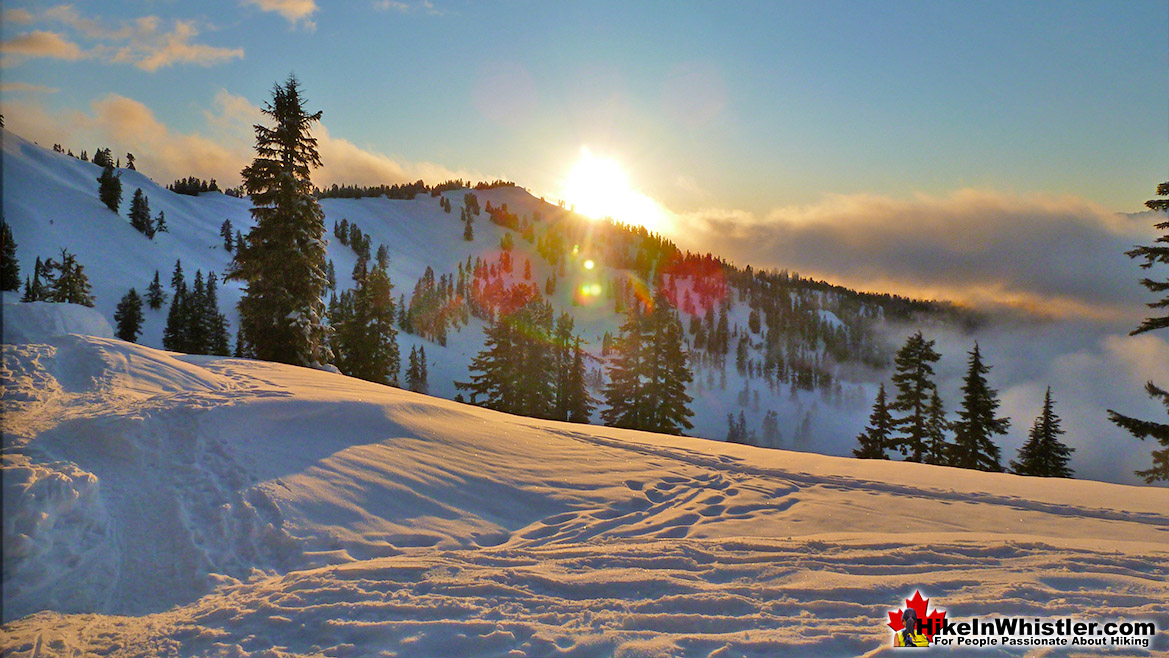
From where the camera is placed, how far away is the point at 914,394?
2756 centimetres

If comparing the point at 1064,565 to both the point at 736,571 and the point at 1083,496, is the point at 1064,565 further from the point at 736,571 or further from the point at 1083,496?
the point at 1083,496

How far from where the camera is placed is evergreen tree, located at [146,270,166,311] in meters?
74.0

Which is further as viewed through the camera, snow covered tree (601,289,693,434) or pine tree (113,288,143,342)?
pine tree (113,288,143,342)

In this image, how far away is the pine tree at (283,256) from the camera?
2264cm

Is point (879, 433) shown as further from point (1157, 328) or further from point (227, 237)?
point (227, 237)

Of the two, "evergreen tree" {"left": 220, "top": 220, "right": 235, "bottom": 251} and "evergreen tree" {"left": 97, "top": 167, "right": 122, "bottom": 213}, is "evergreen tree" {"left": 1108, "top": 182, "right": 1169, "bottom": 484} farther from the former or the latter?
"evergreen tree" {"left": 97, "top": 167, "right": 122, "bottom": 213}

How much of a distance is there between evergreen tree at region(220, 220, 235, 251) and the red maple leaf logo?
121 metres

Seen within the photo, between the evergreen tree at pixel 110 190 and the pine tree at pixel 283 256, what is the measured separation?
97.4 m

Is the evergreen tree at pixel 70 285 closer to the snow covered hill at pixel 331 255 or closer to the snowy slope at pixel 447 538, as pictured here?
the snow covered hill at pixel 331 255

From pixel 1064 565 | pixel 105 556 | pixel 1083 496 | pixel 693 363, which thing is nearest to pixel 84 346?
pixel 105 556

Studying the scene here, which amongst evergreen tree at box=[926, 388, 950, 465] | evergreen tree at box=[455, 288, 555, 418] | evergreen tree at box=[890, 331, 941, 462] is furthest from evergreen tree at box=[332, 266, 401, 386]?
evergreen tree at box=[926, 388, 950, 465]

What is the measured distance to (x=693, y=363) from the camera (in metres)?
161

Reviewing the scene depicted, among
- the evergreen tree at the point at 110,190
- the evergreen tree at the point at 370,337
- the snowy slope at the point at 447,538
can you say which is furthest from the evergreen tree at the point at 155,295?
the snowy slope at the point at 447,538

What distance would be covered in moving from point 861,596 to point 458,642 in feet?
12.3
